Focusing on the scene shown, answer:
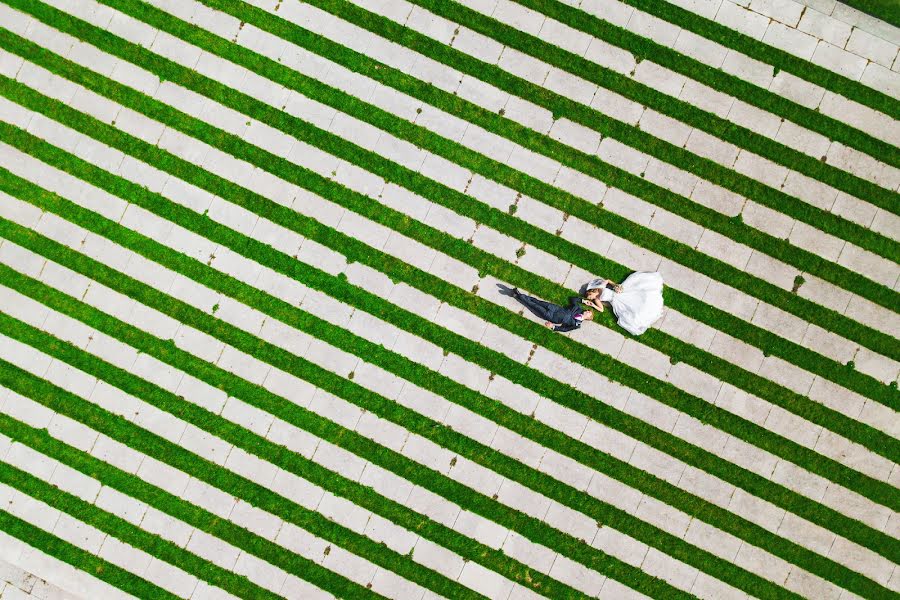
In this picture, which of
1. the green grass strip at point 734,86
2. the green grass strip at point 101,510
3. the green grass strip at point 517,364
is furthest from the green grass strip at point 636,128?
the green grass strip at point 101,510

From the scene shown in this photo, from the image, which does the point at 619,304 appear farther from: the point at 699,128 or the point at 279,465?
the point at 279,465

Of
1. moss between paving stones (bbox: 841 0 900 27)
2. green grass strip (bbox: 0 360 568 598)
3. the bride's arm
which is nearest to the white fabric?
the bride's arm

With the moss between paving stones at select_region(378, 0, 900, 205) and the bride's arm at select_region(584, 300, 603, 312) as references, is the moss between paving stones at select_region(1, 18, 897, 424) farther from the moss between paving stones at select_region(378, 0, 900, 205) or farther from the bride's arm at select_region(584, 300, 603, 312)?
the moss between paving stones at select_region(378, 0, 900, 205)

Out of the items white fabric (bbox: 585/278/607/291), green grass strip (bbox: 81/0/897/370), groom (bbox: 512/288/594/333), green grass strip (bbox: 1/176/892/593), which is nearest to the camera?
groom (bbox: 512/288/594/333)

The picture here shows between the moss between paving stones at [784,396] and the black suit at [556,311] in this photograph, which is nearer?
the black suit at [556,311]

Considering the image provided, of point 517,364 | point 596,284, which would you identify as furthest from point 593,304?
point 517,364

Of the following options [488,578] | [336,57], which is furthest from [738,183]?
[488,578]

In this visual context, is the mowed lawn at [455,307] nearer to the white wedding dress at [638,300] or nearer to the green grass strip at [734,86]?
the green grass strip at [734,86]
